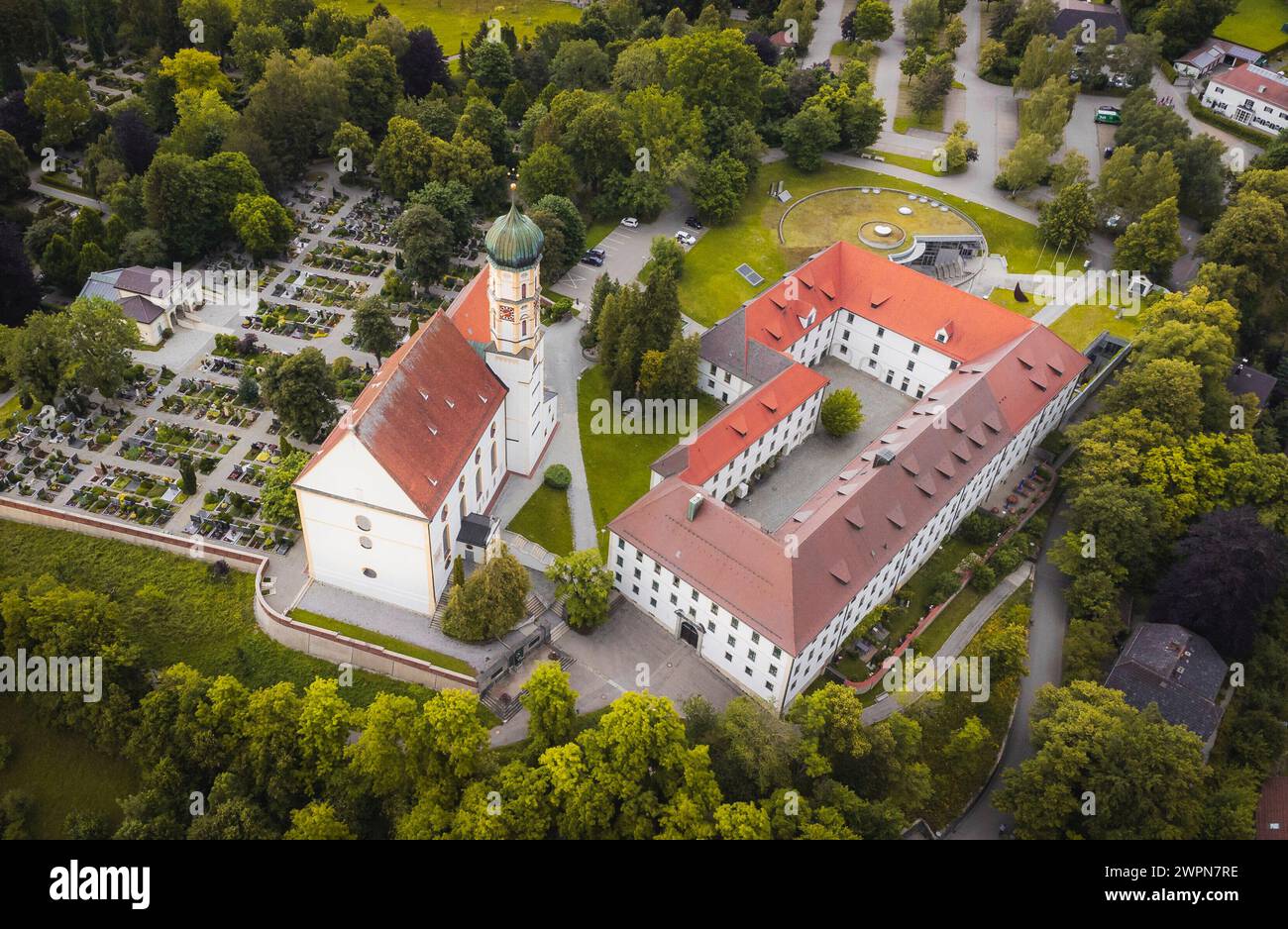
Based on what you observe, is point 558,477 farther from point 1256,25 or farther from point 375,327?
point 1256,25

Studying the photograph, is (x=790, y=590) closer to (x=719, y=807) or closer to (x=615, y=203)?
(x=719, y=807)

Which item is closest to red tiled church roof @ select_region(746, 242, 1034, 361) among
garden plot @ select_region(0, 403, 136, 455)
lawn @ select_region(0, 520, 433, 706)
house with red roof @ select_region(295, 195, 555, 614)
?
house with red roof @ select_region(295, 195, 555, 614)

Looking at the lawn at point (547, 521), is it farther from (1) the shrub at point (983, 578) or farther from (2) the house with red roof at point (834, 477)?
(1) the shrub at point (983, 578)

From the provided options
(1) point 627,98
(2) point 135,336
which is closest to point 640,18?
(1) point 627,98

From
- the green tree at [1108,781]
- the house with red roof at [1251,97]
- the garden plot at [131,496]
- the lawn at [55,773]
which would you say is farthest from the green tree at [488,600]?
the house with red roof at [1251,97]

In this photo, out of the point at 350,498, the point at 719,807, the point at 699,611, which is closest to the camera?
the point at 719,807
